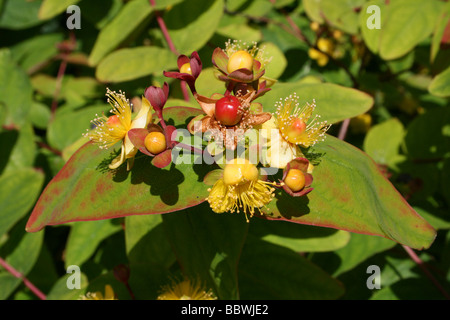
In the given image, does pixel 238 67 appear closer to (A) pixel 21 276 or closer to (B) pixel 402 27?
(B) pixel 402 27

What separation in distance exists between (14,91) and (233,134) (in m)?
1.03

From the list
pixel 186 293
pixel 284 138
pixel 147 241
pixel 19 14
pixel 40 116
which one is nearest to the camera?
pixel 284 138

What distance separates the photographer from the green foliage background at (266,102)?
1018 millimetres

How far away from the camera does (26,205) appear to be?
1152mm

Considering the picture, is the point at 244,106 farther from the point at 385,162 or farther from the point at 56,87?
the point at 56,87

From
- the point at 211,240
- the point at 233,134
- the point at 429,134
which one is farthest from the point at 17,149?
the point at 429,134

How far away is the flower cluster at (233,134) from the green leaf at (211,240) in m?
0.11

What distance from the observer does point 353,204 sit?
30.5 inches

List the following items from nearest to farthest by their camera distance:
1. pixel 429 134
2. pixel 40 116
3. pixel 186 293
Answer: pixel 186 293, pixel 429 134, pixel 40 116

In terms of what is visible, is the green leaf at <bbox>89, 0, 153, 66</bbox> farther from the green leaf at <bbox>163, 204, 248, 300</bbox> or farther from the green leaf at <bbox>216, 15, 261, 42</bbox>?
the green leaf at <bbox>163, 204, 248, 300</bbox>

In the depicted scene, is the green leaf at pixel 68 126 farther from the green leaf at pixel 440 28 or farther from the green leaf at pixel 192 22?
the green leaf at pixel 440 28

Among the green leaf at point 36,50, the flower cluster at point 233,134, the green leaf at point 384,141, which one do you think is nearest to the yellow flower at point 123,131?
the flower cluster at point 233,134
